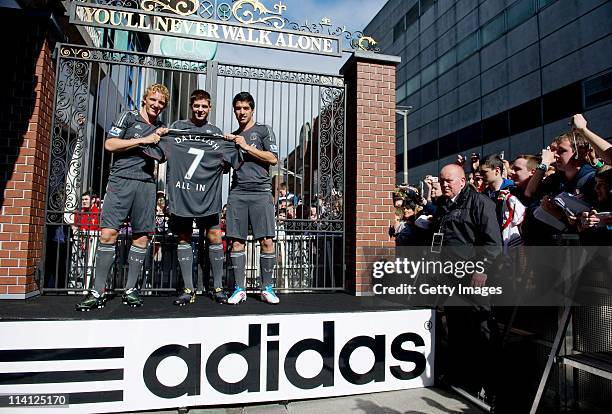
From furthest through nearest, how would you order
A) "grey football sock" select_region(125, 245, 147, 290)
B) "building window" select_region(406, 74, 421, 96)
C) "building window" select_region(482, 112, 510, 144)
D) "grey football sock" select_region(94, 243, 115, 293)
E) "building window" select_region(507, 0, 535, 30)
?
1. "building window" select_region(406, 74, 421, 96)
2. "building window" select_region(482, 112, 510, 144)
3. "building window" select_region(507, 0, 535, 30)
4. "grey football sock" select_region(125, 245, 147, 290)
5. "grey football sock" select_region(94, 243, 115, 293)

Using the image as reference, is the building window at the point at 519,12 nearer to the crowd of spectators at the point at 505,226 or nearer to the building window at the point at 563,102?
the building window at the point at 563,102

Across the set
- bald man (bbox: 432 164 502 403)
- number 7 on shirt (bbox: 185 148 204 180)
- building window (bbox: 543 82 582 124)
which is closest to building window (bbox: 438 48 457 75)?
building window (bbox: 543 82 582 124)

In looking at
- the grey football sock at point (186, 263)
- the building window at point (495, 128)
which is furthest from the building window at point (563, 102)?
the grey football sock at point (186, 263)

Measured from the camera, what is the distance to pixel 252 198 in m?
3.96

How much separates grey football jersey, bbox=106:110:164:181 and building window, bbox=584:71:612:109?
56.3ft

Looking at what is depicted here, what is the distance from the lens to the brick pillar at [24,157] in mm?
3945

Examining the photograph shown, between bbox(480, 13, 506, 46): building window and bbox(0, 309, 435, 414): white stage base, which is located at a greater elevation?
bbox(480, 13, 506, 46): building window

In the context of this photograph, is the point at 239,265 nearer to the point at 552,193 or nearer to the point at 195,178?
the point at 195,178

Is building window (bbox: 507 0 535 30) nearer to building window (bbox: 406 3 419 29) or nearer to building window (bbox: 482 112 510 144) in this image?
building window (bbox: 482 112 510 144)

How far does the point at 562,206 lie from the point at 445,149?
24232 millimetres

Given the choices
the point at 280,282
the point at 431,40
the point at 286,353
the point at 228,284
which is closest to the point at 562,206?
the point at 286,353

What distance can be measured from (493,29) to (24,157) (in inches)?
945

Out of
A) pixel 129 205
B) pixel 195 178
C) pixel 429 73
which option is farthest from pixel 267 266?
pixel 429 73

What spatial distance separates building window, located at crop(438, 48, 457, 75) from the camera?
2508cm
